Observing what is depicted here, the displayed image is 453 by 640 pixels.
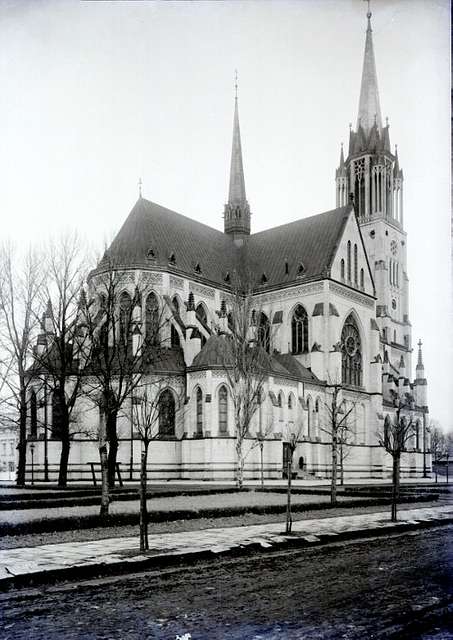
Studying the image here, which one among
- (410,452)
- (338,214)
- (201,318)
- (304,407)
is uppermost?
(338,214)

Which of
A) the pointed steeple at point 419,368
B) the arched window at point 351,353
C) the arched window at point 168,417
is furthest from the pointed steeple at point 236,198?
the arched window at point 168,417

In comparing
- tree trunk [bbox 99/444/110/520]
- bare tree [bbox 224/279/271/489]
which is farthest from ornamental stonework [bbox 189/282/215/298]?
tree trunk [bbox 99/444/110/520]

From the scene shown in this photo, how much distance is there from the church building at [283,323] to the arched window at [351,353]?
0.36 ft

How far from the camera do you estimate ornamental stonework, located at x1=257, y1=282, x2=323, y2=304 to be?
6073cm

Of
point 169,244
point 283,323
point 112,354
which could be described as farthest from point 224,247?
point 112,354

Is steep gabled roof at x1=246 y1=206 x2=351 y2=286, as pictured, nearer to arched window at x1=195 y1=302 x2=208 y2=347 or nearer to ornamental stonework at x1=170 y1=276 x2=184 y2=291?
arched window at x1=195 y1=302 x2=208 y2=347

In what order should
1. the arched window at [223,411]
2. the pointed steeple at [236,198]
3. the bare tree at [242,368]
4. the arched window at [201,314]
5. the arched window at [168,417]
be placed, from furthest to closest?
the pointed steeple at [236,198]
the arched window at [201,314]
the arched window at [168,417]
the arched window at [223,411]
the bare tree at [242,368]

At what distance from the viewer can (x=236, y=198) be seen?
7831 cm

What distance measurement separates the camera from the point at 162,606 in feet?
30.6

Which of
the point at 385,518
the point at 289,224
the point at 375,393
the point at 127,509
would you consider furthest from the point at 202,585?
the point at 289,224

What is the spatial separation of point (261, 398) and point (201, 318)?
37.5 feet

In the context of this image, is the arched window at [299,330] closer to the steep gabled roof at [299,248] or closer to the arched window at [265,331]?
the arched window at [265,331]

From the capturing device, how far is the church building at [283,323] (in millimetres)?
48875

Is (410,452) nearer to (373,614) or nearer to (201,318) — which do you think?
(201,318)
